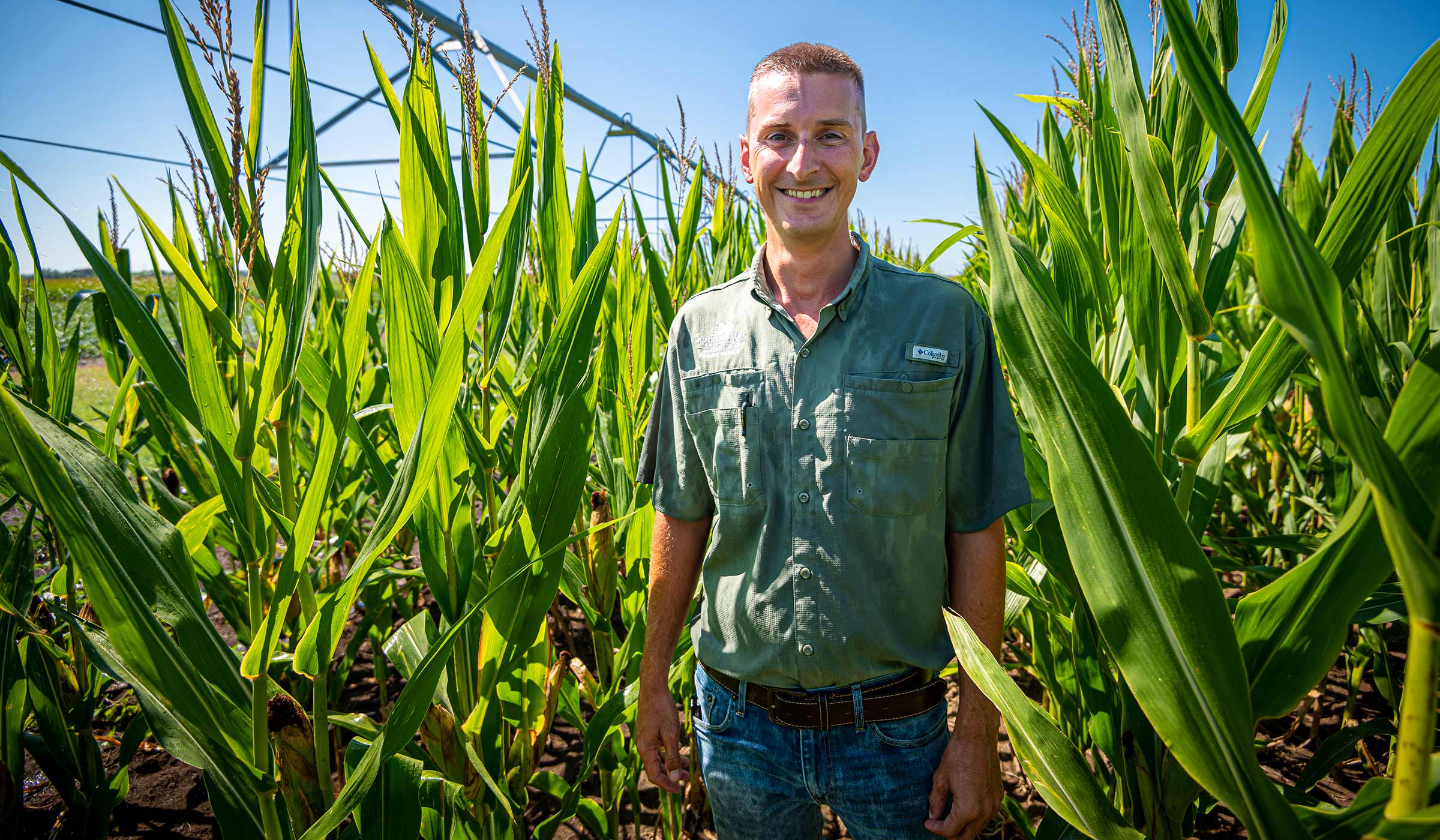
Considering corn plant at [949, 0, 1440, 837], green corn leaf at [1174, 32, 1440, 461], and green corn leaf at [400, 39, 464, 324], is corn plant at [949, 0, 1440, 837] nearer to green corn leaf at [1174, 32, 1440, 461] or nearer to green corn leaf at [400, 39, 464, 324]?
green corn leaf at [1174, 32, 1440, 461]

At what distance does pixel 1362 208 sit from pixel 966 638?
1.38 feet

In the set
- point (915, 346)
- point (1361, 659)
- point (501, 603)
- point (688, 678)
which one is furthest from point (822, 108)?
point (1361, 659)

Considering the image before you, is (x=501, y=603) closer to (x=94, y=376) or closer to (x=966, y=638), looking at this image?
(x=966, y=638)

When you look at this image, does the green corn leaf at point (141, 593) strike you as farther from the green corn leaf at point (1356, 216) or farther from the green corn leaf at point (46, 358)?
the green corn leaf at point (1356, 216)

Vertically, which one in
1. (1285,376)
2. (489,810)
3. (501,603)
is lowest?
(489,810)

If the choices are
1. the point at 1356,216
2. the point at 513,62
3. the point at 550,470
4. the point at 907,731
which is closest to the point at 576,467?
the point at 550,470

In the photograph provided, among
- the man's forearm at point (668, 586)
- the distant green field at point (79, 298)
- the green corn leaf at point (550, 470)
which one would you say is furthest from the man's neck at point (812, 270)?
the distant green field at point (79, 298)

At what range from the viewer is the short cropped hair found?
97cm

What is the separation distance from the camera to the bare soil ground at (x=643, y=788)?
57.2 inches

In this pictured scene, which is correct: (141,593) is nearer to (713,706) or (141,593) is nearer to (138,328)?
(138,328)

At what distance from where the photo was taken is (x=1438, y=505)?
0.37 m

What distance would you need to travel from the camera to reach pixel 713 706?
42.2 inches

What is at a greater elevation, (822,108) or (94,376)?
(822,108)

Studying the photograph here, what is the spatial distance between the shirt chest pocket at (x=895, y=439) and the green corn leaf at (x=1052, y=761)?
1.28ft
